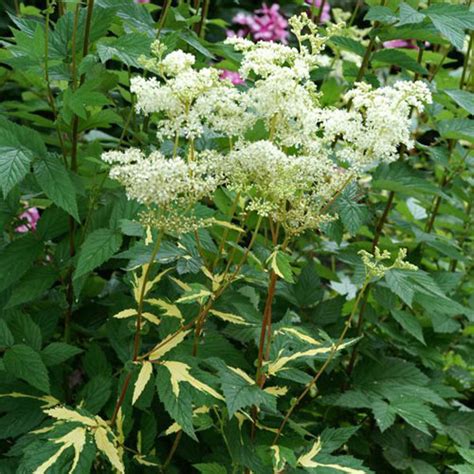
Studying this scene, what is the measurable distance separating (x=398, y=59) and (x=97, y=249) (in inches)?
41.0

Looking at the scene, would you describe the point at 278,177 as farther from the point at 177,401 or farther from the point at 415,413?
the point at 415,413

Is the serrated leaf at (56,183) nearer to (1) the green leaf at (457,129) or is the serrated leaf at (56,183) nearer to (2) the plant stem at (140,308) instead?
(2) the plant stem at (140,308)

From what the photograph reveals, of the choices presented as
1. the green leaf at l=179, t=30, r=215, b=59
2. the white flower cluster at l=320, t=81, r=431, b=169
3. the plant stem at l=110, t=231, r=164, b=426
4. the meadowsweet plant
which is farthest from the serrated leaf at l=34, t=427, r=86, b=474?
the green leaf at l=179, t=30, r=215, b=59

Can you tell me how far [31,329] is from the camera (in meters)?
1.91

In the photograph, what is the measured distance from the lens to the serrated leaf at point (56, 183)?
170 cm

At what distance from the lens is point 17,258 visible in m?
1.93

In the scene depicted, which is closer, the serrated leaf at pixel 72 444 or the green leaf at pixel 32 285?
the serrated leaf at pixel 72 444

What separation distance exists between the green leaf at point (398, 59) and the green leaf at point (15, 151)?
100 cm

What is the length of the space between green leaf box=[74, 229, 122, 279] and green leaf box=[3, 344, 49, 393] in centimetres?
25

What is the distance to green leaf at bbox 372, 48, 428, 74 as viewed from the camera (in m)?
2.13

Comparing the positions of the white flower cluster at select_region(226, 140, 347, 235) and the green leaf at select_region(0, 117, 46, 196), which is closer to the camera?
the white flower cluster at select_region(226, 140, 347, 235)

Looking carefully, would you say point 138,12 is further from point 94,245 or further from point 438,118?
point 438,118

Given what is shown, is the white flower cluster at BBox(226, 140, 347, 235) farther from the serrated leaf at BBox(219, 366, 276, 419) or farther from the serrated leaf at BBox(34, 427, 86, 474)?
the serrated leaf at BBox(34, 427, 86, 474)

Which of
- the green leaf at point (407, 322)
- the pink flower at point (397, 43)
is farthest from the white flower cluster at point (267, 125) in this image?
the pink flower at point (397, 43)
